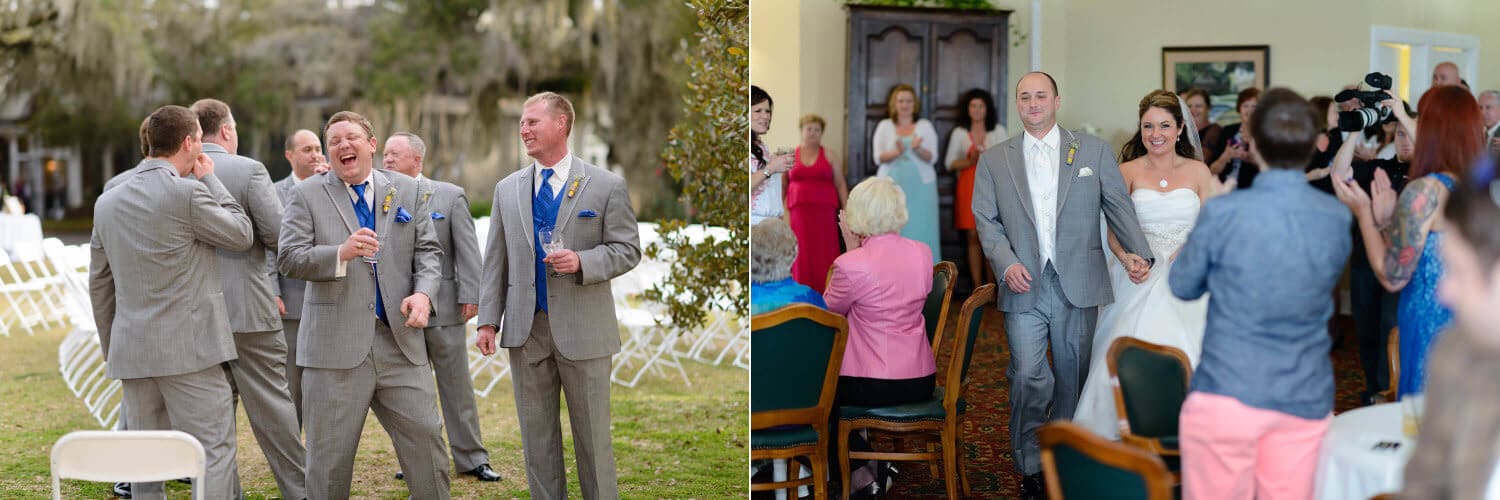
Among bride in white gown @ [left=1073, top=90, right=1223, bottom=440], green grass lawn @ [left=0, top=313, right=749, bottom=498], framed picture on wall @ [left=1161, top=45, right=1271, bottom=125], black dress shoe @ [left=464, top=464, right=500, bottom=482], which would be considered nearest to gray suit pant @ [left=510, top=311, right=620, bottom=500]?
green grass lawn @ [left=0, top=313, right=749, bottom=498]

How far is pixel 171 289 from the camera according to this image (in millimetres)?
4184

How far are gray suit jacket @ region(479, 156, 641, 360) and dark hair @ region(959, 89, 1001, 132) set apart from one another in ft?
17.5

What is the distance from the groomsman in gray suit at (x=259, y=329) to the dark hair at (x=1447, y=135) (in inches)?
143

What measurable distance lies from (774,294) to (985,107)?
5.31 m

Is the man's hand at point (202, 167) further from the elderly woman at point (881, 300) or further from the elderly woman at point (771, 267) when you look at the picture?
the elderly woman at point (881, 300)

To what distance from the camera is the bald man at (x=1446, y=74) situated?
266 inches

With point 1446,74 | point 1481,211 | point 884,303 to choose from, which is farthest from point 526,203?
point 1446,74

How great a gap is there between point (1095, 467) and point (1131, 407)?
1.06m

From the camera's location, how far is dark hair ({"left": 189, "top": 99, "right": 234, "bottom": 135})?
5.03m

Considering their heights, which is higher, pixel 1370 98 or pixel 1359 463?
pixel 1370 98

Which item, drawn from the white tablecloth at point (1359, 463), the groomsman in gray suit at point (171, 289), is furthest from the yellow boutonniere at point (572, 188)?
the white tablecloth at point (1359, 463)

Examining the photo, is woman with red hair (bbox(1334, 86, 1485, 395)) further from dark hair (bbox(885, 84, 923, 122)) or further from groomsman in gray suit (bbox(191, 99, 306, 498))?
dark hair (bbox(885, 84, 923, 122))

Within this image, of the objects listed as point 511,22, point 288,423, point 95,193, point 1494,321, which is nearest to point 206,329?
point 288,423

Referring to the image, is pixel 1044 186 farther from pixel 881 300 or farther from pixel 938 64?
pixel 938 64
